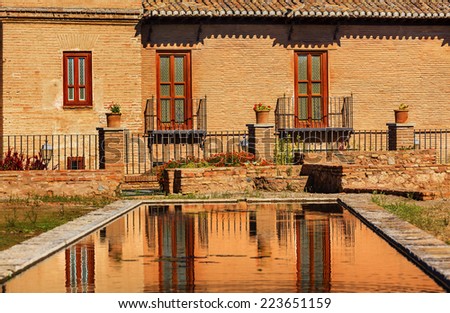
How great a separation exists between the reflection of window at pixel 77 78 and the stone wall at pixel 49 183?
222 inches

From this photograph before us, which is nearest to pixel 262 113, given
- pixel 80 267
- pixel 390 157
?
pixel 390 157

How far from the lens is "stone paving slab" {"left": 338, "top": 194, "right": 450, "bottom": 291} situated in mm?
9688

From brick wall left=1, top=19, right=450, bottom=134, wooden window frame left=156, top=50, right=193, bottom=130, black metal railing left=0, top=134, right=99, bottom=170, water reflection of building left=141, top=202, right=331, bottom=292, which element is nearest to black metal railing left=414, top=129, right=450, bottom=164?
brick wall left=1, top=19, right=450, bottom=134

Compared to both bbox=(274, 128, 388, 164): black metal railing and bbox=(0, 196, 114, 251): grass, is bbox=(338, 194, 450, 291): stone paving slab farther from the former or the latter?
bbox=(274, 128, 388, 164): black metal railing

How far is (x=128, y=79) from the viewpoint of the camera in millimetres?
26469

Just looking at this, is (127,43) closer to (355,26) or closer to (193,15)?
(193,15)

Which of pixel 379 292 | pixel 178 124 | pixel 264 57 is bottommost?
pixel 379 292

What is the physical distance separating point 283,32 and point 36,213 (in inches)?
537

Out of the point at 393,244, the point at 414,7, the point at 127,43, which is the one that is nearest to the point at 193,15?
the point at 127,43

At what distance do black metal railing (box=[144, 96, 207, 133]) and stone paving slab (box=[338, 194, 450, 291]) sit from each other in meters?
10.5

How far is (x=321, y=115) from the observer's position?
28500 mm

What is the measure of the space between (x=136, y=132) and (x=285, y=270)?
16.9m

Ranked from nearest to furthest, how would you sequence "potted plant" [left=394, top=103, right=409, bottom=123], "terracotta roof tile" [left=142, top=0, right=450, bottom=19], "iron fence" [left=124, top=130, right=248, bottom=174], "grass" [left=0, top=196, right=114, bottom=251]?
1. "grass" [left=0, top=196, right=114, bottom=251]
2. "potted plant" [left=394, top=103, right=409, bottom=123]
3. "iron fence" [left=124, top=130, right=248, bottom=174]
4. "terracotta roof tile" [left=142, top=0, right=450, bottom=19]

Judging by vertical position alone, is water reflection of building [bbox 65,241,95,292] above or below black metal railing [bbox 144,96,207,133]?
below
